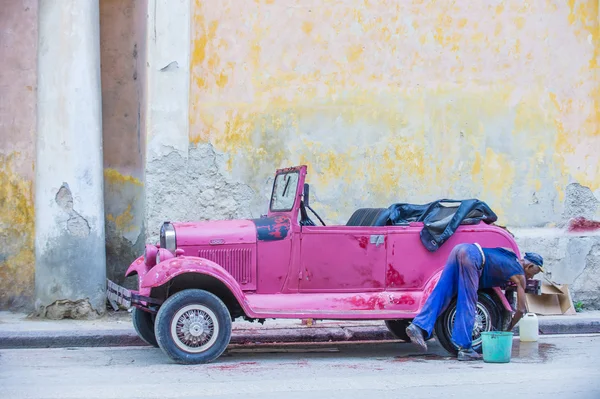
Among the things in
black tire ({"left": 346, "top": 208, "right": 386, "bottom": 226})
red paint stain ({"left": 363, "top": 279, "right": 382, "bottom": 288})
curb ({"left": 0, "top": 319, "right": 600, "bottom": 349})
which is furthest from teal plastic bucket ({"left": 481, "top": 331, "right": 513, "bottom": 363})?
curb ({"left": 0, "top": 319, "right": 600, "bottom": 349})

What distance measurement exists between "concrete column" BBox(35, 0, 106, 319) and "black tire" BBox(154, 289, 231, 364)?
3252 millimetres

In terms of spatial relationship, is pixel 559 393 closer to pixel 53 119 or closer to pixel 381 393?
pixel 381 393

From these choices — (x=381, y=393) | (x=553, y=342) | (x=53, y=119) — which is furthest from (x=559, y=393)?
(x=53, y=119)

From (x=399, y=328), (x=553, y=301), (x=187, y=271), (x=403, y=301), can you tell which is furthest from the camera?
(x=553, y=301)

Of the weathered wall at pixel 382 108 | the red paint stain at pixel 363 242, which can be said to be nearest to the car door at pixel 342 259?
the red paint stain at pixel 363 242

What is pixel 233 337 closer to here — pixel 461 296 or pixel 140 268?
pixel 140 268

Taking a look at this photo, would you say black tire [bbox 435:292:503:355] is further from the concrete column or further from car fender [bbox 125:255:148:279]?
the concrete column

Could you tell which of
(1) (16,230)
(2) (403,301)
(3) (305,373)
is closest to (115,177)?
(1) (16,230)

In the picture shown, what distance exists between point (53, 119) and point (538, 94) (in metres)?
6.68

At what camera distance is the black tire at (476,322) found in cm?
909

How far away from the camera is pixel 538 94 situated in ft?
43.2

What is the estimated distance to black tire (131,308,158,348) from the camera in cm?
948

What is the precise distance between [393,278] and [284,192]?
4.87 ft

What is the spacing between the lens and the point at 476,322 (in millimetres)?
9180
